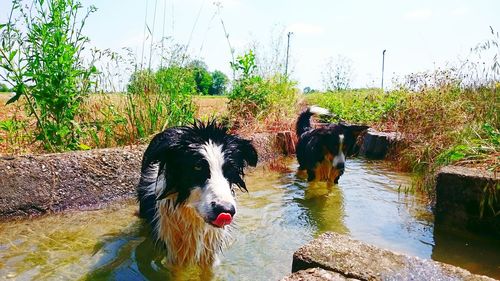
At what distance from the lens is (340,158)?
4.88 meters

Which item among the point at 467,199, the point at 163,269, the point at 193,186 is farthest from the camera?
the point at 467,199

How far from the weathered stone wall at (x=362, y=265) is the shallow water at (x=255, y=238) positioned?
70cm

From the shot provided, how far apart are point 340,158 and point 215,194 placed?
2.93 m

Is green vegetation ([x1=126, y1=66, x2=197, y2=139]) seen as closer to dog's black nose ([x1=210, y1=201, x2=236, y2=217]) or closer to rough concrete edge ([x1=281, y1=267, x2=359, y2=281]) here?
dog's black nose ([x1=210, y1=201, x2=236, y2=217])

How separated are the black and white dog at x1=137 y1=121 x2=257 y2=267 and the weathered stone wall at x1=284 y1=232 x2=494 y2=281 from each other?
21.1 inches

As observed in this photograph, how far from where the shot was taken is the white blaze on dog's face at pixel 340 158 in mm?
4848

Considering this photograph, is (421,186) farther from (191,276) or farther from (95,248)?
(95,248)

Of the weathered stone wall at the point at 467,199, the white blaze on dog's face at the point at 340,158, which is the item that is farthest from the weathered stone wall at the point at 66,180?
the weathered stone wall at the point at 467,199

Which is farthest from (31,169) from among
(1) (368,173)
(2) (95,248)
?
(1) (368,173)

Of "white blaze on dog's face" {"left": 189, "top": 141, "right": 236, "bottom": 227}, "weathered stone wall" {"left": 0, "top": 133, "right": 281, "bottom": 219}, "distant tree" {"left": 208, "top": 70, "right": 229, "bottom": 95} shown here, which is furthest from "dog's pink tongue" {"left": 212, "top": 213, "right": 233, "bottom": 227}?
"distant tree" {"left": 208, "top": 70, "right": 229, "bottom": 95}

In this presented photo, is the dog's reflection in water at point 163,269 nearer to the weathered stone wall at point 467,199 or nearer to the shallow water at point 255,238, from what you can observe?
the shallow water at point 255,238

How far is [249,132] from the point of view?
6.78 meters

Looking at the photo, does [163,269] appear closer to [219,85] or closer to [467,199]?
[467,199]

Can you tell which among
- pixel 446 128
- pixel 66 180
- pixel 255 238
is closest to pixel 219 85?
pixel 446 128
